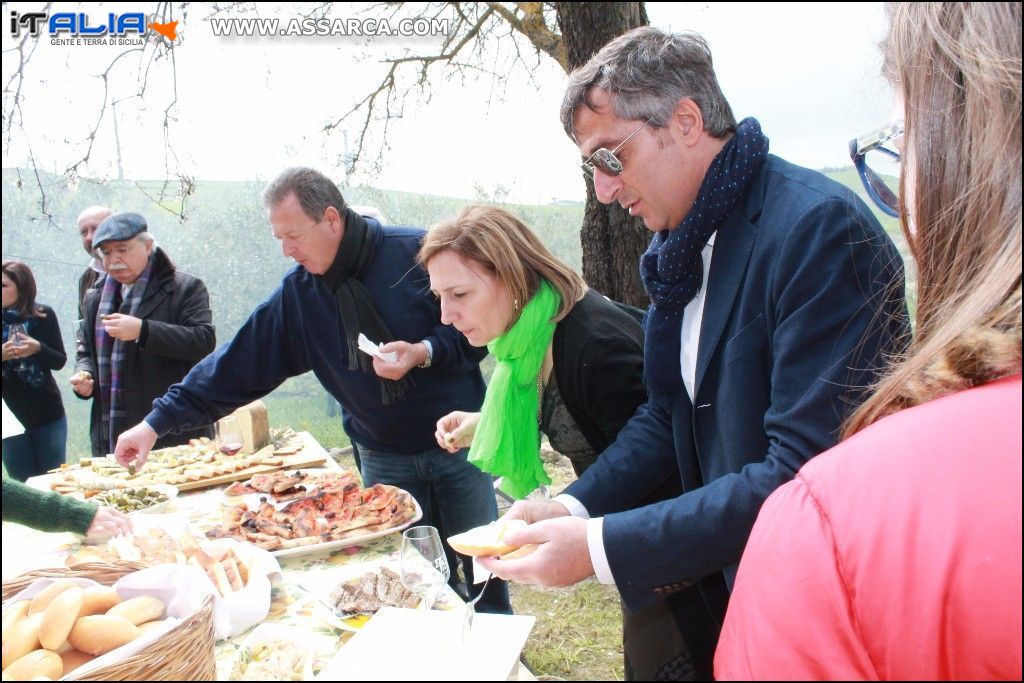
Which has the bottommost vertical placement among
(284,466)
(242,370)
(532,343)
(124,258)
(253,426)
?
(284,466)

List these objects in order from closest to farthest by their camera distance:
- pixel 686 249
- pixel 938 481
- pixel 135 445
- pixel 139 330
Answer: pixel 938 481, pixel 686 249, pixel 135 445, pixel 139 330

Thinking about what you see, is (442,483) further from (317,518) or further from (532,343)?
(532,343)

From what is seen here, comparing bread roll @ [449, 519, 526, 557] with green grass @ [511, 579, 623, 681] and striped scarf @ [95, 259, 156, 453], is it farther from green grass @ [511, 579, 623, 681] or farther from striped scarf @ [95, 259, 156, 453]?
striped scarf @ [95, 259, 156, 453]

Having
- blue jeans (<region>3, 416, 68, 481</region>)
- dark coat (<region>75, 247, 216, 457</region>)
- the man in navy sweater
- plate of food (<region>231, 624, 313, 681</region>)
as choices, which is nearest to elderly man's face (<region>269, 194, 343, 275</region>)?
the man in navy sweater

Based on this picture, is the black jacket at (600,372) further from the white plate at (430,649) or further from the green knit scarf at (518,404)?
the white plate at (430,649)

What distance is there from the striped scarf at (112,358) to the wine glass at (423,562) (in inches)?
96.9

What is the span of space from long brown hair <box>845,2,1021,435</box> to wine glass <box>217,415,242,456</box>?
250 cm

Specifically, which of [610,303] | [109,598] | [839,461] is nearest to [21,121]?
[109,598]

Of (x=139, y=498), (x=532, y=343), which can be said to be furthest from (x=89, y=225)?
(x=532, y=343)

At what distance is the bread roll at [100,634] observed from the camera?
96 centimetres

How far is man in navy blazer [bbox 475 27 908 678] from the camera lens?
1058mm

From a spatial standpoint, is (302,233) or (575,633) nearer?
(302,233)

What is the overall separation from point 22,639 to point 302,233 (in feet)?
6.04

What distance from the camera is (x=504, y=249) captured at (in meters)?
1.94
